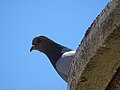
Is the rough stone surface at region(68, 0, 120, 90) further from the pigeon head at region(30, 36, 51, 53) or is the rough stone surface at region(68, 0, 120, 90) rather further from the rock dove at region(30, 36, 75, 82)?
the pigeon head at region(30, 36, 51, 53)

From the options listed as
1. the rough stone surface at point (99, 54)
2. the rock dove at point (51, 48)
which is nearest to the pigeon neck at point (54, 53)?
the rock dove at point (51, 48)

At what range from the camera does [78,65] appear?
108 cm

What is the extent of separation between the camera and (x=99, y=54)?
958mm

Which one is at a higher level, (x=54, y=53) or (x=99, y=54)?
(x=99, y=54)

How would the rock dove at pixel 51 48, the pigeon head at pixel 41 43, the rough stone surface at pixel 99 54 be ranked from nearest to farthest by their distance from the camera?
1. the rough stone surface at pixel 99 54
2. the rock dove at pixel 51 48
3. the pigeon head at pixel 41 43

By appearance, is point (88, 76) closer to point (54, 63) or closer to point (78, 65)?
point (78, 65)

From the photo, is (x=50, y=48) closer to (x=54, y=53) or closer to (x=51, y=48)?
(x=51, y=48)

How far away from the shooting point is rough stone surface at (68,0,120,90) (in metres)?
0.87

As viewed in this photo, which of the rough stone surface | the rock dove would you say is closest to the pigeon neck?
the rock dove

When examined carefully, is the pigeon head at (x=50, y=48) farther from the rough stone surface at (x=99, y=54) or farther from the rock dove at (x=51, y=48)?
the rough stone surface at (x=99, y=54)

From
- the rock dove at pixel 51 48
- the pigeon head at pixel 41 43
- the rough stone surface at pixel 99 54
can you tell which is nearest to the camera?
the rough stone surface at pixel 99 54

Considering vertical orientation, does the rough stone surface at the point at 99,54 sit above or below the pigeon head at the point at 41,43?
above

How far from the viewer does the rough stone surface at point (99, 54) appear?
34.4 inches

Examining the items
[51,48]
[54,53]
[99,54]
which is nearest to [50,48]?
[51,48]
